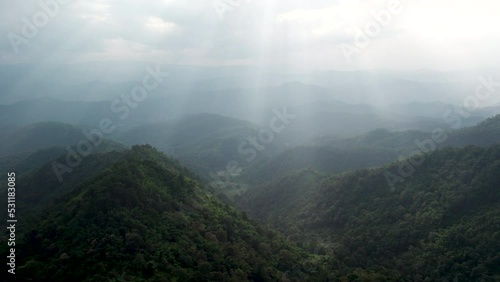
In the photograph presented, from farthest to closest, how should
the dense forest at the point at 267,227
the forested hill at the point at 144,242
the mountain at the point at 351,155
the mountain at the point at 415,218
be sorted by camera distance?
the mountain at the point at 351,155
the mountain at the point at 415,218
the dense forest at the point at 267,227
the forested hill at the point at 144,242

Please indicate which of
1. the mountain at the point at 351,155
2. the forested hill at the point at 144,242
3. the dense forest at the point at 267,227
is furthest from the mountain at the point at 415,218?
the mountain at the point at 351,155

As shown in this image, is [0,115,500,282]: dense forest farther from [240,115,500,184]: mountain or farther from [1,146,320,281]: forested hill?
[240,115,500,184]: mountain

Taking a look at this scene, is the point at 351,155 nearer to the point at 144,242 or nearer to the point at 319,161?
the point at 319,161

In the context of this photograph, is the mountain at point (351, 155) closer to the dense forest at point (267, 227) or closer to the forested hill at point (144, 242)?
the dense forest at point (267, 227)

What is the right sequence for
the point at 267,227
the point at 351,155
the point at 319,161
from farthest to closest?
the point at 319,161, the point at 351,155, the point at 267,227

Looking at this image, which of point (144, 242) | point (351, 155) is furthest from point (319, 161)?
point (144, 242)

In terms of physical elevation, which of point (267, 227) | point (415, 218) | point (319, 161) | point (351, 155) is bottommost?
point (415, 218)

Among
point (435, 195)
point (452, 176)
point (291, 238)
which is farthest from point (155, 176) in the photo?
point (452, 176)
